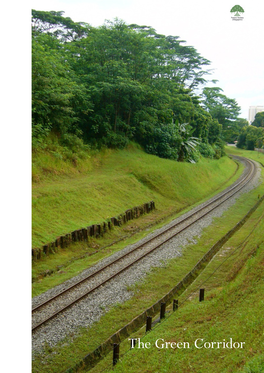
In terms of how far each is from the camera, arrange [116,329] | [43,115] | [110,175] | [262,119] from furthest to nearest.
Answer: [262,119] → [110,175] → [43,115] → [116,329]

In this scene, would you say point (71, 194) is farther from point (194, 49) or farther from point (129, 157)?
point (194, 49)

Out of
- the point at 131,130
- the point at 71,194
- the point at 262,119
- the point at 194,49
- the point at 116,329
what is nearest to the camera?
the point at 116,329

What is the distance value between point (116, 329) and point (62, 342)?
1562 mm

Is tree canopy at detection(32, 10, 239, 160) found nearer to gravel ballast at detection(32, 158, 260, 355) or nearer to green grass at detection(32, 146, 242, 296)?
green grass at detection(32, 146, 242, 296)

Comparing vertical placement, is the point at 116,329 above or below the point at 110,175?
below

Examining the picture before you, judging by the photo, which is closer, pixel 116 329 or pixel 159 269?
pixel 116 329

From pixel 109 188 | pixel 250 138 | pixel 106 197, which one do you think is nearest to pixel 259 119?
pixel 250 138

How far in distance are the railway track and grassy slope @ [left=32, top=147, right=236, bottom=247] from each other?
3180 millimetres

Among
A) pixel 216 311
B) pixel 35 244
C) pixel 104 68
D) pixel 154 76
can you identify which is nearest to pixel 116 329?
pixel 216 311

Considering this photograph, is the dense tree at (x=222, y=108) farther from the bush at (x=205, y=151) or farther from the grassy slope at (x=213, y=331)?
the grassy slope at (x=213, y=331)

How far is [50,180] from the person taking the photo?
2048cm

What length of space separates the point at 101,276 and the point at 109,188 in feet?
34.6

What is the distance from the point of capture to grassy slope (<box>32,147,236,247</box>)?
16.7 metres

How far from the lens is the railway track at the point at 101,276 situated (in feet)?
33.0
